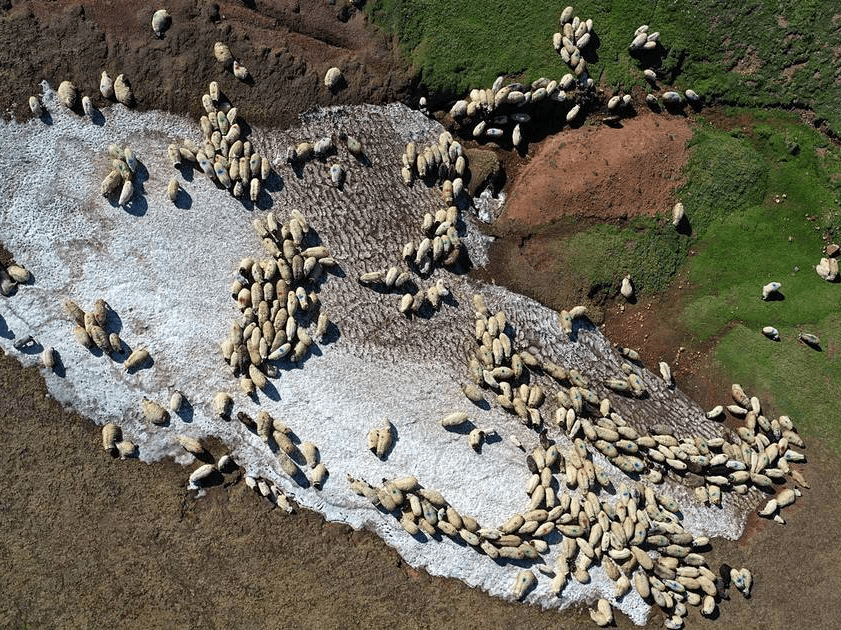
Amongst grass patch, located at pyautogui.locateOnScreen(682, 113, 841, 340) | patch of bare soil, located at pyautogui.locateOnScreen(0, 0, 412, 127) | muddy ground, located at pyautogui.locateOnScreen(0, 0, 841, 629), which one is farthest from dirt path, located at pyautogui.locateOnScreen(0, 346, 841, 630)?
grass patch, located at pyautogui.locateOnScreen(682, 113, 841, 340)

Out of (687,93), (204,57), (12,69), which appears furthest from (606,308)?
(12,69)

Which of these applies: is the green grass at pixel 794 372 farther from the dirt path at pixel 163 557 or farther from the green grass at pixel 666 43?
the dirt path at pixel 163 557

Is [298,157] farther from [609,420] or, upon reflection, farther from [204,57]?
[609,420]

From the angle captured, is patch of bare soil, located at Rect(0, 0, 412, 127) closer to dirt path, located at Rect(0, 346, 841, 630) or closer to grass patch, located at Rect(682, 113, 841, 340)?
dirt path, located at Rect(0, 346, 841, 630)

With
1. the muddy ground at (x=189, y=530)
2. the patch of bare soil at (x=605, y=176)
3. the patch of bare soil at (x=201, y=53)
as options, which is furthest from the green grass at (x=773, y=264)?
the patch of bare soil at (x=201, y=53)

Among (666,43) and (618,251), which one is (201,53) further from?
(666,43)
